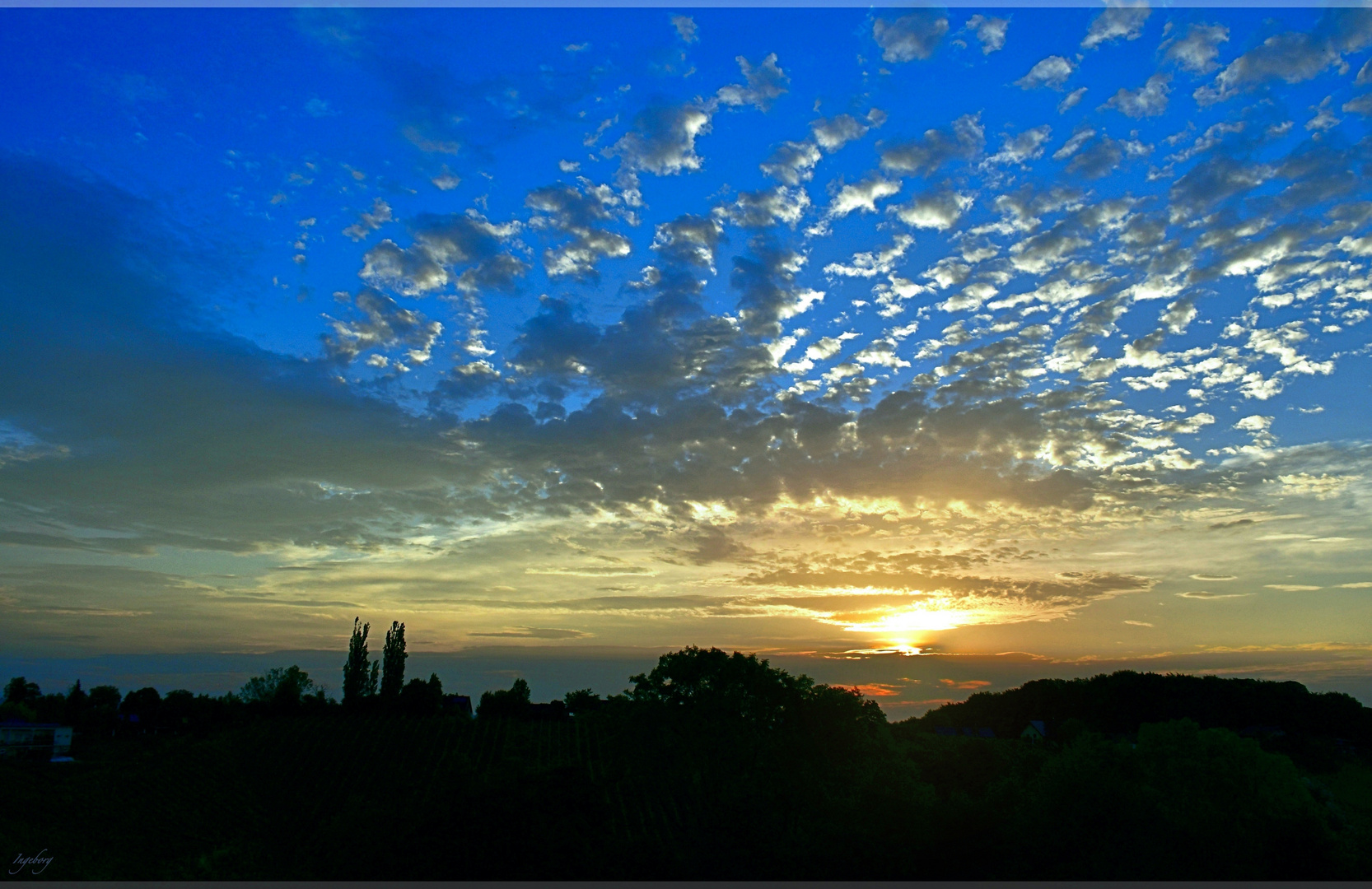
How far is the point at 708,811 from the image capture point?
40125 millimetres

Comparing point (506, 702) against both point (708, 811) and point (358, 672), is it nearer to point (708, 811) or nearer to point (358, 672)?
point (358, 672)

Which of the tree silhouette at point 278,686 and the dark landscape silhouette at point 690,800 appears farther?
the tree silhouette at point 278,686

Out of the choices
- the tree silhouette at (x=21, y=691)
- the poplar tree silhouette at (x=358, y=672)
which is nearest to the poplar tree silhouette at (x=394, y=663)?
the poplar tree silhouette at (x=358, y=672)

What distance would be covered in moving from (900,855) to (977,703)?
15711 centimetres

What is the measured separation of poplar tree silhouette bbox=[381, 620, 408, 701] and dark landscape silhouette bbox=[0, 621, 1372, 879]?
7643 millimetres

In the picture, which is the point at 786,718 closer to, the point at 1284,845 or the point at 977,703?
the point at 1284,845

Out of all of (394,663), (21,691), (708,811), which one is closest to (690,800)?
(708,811)

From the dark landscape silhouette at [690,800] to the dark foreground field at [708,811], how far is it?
133 mm

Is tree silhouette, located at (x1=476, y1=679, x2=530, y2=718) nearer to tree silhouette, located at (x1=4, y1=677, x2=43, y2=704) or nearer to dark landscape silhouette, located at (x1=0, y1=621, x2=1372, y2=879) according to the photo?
dark landscape silhouette, located at (x1=0, y1=621, x2=1372, y2=879)

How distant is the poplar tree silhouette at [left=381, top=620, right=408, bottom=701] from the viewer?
97812 mm

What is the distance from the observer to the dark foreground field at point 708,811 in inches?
856

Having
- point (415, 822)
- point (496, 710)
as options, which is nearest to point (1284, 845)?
point (415, 822)

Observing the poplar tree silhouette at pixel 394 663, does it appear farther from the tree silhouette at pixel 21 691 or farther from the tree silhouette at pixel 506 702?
the tree silhouette at pixel 21 691

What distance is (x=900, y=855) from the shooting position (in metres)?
27.4
